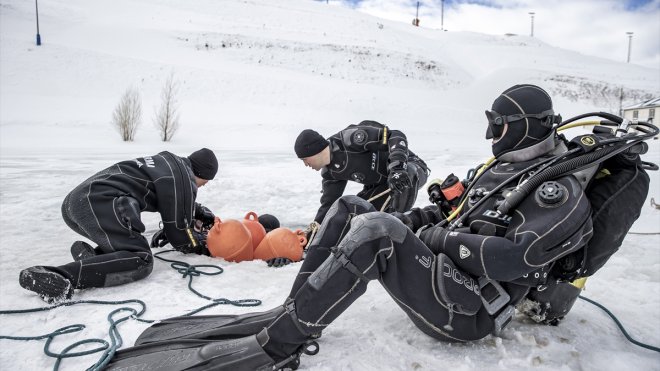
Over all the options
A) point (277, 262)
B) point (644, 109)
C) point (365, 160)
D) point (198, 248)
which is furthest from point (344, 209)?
point (644, 109)

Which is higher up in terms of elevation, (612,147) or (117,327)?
(612,147)

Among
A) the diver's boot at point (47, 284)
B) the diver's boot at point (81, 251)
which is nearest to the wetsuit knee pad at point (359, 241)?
the diver's boot at point (47, 284)

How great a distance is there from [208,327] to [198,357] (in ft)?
1.39

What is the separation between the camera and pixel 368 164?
5.20m

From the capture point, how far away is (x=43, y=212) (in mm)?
5820

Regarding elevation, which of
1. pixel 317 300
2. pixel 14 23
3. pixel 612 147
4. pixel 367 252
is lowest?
pixel 317 300

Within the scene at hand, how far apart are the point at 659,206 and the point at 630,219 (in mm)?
4574

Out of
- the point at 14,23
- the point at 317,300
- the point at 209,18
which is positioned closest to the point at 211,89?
the point at 14,23

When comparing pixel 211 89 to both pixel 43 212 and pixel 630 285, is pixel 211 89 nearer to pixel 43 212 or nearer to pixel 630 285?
pixel 43 212

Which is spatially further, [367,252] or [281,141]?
[281,141]

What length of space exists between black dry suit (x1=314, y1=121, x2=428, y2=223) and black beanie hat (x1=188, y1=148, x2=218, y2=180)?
131 centimetres

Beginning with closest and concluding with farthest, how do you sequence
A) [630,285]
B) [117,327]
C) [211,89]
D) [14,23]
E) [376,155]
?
1. [117,327]
2. [630,285]
3. [376,155]
4. [211,89]
5. [14,23]

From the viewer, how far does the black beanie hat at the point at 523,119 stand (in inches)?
99.3

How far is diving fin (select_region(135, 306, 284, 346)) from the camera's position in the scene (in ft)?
8.08
